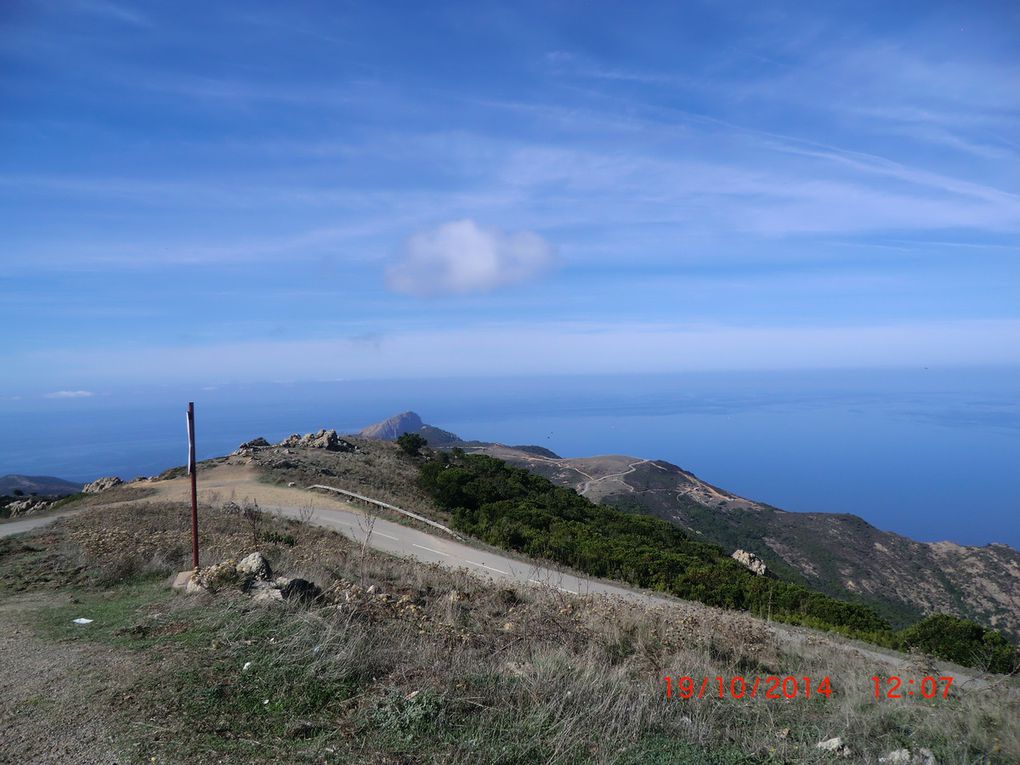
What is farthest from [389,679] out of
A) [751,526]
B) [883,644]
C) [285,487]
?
[751,526]

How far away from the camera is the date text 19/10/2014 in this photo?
17.8 ft

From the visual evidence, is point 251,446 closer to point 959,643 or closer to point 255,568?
point 255,568

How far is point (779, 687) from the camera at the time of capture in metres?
6.12

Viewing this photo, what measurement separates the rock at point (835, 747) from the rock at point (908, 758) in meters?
0.21

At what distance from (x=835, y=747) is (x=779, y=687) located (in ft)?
6.89

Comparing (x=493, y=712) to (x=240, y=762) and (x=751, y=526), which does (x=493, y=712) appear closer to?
(x=240, y=762)

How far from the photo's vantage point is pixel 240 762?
3.65 metres

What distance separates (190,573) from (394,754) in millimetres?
5407

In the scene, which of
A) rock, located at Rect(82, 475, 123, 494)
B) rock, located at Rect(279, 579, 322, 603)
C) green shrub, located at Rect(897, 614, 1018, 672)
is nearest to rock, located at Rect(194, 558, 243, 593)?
rock, located at Rect(279, 579, 322, 603)
